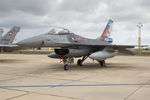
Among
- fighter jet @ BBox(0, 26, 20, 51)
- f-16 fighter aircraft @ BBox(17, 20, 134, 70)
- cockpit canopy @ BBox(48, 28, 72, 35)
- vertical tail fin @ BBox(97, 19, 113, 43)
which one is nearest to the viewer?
f-16 fighter aircraft @ BBox(17, 20, 134, 70)

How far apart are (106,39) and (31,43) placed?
8431 mm

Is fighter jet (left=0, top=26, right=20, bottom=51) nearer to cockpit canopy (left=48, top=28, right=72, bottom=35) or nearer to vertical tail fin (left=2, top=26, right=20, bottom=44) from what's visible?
vertical tail fin (left=2, top=26, right=20, bottom=44)

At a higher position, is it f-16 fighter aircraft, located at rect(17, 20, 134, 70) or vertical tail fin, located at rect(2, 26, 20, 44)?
vertical tail fin, located at rect(2, 26, 20, 44)

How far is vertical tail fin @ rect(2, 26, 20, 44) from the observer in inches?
768

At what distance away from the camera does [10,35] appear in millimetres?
19797

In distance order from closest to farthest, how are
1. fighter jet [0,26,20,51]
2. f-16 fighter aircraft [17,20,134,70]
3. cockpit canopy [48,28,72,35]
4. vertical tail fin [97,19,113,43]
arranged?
f-16 fighter aircraft [17,20,134,70], cockpit canopy [48,28,72,35], vertical tail fin [97,19,113,43], fighter jet [0,26,20,51]

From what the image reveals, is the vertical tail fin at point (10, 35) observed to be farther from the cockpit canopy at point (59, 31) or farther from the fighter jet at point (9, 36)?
the cockpit canopy at point (59, 31)

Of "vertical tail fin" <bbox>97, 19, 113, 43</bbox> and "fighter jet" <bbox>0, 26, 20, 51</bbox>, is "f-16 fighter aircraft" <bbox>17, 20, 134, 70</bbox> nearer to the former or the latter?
"vertical tail fin" <bbox>97, 19, 113, 43</bbox>

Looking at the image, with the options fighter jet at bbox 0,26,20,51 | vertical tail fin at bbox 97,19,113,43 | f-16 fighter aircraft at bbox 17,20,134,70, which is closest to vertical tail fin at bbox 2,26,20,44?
fighter jet at bbox 0,26,20,51

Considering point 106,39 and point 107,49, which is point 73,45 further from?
point 106,39

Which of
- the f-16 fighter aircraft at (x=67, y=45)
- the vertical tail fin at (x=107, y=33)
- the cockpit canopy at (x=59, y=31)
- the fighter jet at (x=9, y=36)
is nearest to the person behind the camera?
the f-16 fighter aircraft at (x=67, y=45)

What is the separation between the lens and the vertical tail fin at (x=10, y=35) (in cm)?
1950

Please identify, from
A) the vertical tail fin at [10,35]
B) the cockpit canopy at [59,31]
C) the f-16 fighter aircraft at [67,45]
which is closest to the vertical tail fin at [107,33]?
the f-16 fighter aircraft at [67,45]

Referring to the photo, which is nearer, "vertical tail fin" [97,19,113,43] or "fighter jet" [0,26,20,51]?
"vertical tail fin" [97,19,113,43]
